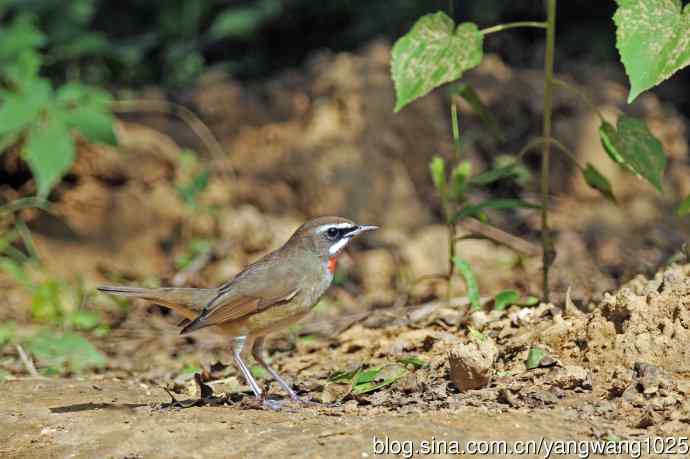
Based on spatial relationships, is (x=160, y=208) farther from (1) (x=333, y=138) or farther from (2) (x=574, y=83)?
(2) (x=574, y=83)

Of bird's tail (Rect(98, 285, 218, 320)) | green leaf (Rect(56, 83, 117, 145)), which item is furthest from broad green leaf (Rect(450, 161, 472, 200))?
green leaf (Rect(56, 83, 117, 145))

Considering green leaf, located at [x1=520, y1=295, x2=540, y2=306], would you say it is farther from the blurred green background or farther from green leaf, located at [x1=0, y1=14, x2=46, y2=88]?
green leaf, located at [x1=0, y1=14, x2=46, y2=88]

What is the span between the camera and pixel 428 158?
30.7 ft

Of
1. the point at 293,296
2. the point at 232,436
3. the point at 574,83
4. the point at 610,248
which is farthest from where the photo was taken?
the point at 574,83

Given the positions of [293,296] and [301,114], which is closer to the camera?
[293,296]

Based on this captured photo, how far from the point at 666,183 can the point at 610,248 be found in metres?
1.36

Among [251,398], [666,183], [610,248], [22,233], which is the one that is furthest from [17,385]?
[666,183]

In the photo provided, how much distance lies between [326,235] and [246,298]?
29.2 inches

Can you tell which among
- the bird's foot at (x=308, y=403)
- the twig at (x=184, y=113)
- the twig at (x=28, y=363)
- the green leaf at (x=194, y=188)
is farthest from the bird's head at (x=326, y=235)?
the twig at (x=184, y=113)

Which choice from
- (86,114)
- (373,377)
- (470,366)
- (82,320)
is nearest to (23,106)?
(86,114)

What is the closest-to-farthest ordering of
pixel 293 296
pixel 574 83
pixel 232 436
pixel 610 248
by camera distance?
1. pixel 232 436
2. pixel 293 296
3. pixel 610 248
4. pixel 574 83

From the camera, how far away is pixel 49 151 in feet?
25.7

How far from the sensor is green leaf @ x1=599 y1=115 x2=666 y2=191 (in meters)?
5.38

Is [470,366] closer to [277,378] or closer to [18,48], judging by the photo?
[277,378]
